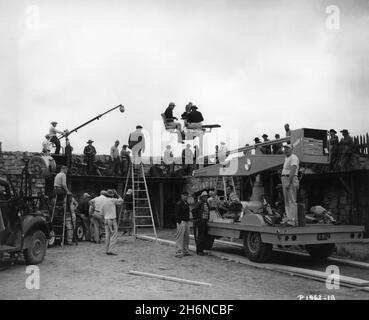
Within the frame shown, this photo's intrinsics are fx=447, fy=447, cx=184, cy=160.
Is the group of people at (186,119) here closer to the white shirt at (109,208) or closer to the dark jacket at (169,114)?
the dark jacket at (169,114)

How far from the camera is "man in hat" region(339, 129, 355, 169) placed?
1516 cm

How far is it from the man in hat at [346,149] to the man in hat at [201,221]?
18.0ft

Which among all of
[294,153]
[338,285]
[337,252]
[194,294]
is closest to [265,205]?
[294,153]

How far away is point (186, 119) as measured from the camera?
16094 mm

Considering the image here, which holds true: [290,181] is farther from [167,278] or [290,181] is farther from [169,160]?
[169,160]

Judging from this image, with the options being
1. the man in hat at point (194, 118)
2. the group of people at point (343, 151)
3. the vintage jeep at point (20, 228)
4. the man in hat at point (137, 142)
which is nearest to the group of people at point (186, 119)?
the man in hat at point (194, 118)

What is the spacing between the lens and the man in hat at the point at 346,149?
49.7 feet

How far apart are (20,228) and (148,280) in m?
3.45

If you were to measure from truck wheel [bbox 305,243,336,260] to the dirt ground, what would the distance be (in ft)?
7.08

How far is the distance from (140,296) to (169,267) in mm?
3237

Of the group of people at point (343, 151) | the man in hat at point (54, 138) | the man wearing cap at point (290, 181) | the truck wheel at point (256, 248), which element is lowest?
the truck wheel at point (256, 248)

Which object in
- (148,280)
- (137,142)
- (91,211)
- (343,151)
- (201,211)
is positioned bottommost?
(148,280)

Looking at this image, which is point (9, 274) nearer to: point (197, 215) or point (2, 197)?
point (2, 197)

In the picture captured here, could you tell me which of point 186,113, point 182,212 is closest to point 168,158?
point 186,113
